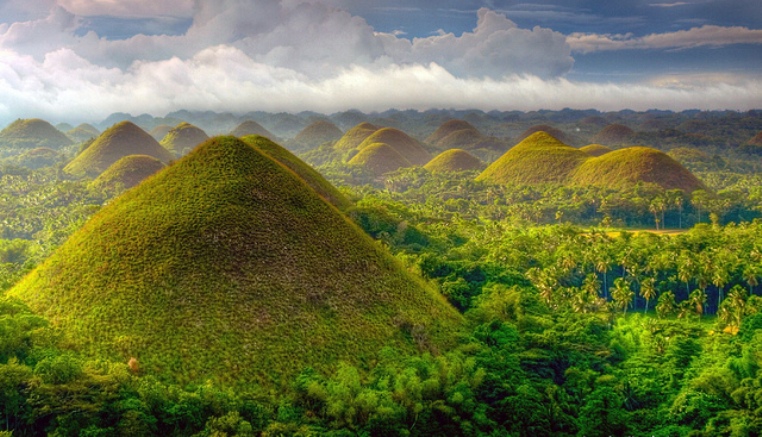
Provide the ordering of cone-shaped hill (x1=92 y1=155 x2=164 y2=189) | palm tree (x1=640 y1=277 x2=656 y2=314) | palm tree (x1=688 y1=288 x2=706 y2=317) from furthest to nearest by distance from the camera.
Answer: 1. cone-shaped hill (x1=92 y1=155 x2=164 y2=189)
2. palm tree (x1=640 y1=277 x2=656 y2=314)
3. palm tree (x1=688 y1=288 x2=706 y2=317)

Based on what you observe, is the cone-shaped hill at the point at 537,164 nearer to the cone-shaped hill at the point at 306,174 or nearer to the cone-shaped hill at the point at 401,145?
the cone-shaped hill at the point at 401,145

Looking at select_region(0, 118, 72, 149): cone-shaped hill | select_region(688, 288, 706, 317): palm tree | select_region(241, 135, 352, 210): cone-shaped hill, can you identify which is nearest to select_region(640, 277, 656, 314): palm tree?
select_region(688, 288, 706, 317): palm tree

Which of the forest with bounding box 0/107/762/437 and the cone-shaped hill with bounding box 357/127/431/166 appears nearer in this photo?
the forest with bounding box 0/107/762/437

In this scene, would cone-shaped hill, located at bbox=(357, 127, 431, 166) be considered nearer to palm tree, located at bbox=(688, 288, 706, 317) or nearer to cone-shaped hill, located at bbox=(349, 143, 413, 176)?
cone-shaped hill, located at bbox=(349, 143, 413, 176)

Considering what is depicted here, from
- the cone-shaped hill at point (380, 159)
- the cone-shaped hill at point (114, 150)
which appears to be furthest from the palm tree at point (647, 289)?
the cone-shaped hill at point (114, 150)

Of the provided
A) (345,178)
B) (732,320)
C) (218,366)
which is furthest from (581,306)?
(345,178)

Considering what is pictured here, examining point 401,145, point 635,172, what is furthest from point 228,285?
point 401,145
